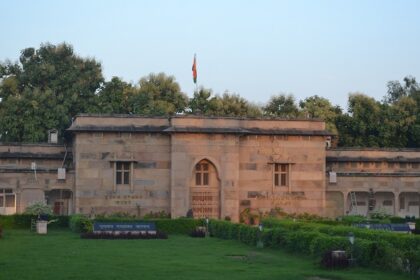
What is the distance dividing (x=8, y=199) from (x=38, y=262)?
2170cm

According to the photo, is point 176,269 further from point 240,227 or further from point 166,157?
point 166,157

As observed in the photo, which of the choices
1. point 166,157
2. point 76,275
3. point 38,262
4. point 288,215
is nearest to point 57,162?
point 166,157

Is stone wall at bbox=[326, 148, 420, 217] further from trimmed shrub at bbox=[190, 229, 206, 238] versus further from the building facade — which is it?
trimmed shrub at bbox=[190, 229, 206, 238]

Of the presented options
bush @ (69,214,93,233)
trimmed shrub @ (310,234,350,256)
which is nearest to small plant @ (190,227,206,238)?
bush @ (69,214,93,233)

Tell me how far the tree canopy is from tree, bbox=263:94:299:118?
5.75 metres

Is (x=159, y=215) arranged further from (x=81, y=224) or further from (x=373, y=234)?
(x=373, y=234)

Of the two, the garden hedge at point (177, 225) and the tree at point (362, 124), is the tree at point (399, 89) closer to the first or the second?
the tree at point (362, 124)

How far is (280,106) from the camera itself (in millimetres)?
71438

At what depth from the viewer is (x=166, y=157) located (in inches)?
1597

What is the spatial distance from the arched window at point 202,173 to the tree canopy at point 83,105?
15.0 m

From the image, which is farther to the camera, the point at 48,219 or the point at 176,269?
the point at 48,219

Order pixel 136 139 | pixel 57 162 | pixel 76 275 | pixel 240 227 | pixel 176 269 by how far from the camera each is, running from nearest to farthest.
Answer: pixel 76 275, pixel 176 269, pixel 240 227, pixel 136 139, pixel 57 162

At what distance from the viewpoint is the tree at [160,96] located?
6097 centimetres

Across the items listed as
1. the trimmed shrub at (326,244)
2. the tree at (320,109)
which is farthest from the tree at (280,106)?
the trimmed shrub at (326,244)
